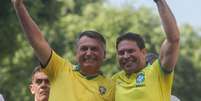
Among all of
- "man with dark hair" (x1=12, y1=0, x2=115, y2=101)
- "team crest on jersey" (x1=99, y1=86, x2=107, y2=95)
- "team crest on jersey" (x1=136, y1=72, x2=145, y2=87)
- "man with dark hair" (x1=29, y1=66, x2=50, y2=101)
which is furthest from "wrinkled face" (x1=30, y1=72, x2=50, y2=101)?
"team crest on jersey" (x1=136, y1=72, x2=145, y2=87)

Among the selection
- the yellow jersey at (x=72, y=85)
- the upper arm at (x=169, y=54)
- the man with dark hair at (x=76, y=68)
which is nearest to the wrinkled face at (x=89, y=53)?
the man with dark hair at (x=76, y=68)

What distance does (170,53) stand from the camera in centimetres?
704

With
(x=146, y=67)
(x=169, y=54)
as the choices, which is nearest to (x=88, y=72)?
(x=146, y=67)

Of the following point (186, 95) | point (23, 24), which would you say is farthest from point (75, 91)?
point (186, 95)

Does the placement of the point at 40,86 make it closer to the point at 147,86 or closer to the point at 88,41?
the point at 88,41

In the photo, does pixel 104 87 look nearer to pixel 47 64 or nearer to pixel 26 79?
pixel 47 64

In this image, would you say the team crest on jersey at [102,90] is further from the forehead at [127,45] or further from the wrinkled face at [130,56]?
the forehead at [127,45]

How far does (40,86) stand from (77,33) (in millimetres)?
32046

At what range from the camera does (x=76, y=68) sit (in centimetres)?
726

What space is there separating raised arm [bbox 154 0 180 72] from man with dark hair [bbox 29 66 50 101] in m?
1.45

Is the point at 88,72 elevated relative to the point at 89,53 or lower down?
lower down

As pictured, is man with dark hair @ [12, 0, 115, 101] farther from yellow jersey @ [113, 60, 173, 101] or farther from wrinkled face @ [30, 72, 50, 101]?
wrinkled face @ [30, 72, 50, 101]

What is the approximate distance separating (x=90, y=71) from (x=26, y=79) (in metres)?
25.1

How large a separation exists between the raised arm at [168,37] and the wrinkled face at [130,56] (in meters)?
0.21
